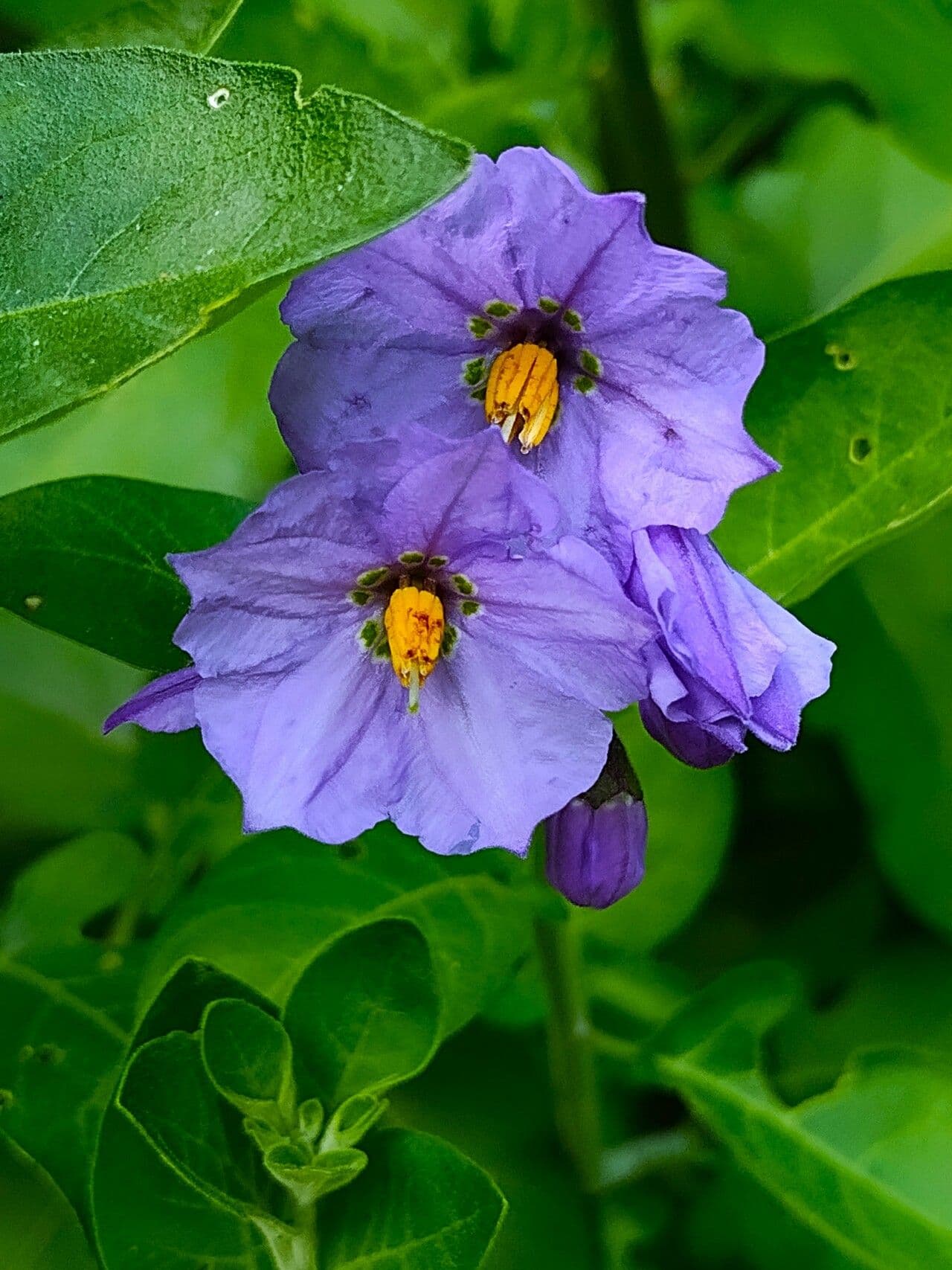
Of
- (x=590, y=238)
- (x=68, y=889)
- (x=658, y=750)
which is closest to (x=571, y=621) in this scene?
(x=590, y=238)

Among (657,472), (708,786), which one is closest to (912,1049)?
(708,786)

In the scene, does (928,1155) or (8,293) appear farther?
(928,1155)

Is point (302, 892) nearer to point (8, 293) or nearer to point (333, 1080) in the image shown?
point (333, 1080)

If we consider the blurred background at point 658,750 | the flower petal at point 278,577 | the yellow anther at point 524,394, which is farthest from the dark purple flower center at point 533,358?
the blurred background at point 658,750

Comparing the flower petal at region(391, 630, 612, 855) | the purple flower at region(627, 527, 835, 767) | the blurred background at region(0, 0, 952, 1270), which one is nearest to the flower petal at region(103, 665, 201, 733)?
the flower petal at region(391, 630, 612, 855)

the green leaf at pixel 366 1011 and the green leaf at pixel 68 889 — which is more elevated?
the green leaf at pixel 366 1011

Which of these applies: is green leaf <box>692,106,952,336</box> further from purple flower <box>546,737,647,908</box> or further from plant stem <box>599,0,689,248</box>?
purple flower <box>546,737,647,908</box>

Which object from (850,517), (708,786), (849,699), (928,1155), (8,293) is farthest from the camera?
(849,699)

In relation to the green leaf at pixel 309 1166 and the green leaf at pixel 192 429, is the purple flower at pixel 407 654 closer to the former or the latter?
the green leaf at pixel 309 1166
